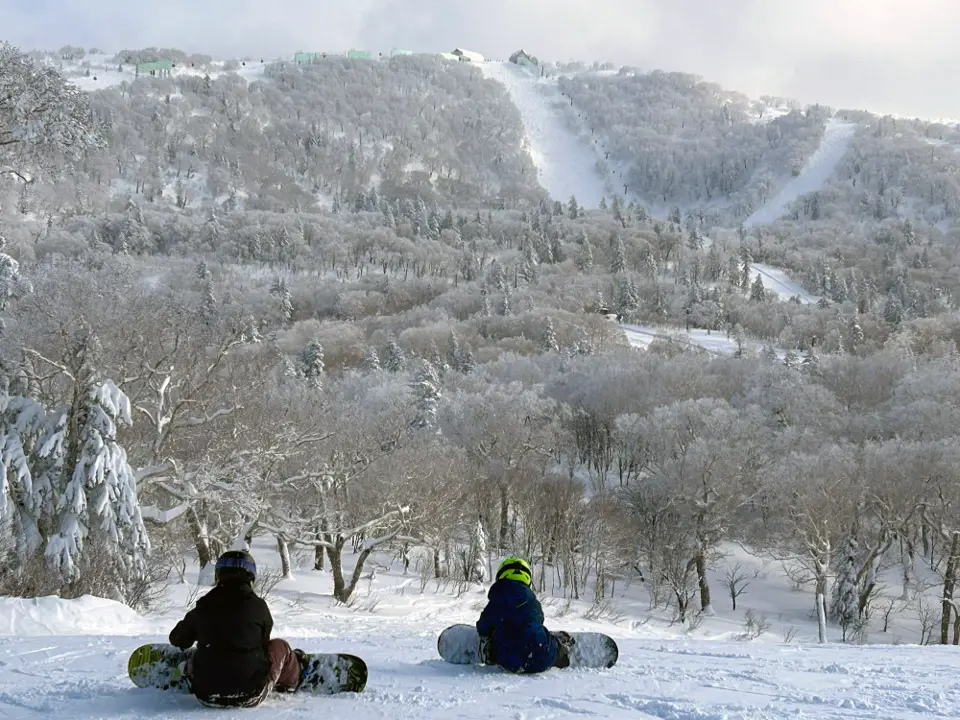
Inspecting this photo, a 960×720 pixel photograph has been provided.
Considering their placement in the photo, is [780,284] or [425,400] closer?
[425,400]

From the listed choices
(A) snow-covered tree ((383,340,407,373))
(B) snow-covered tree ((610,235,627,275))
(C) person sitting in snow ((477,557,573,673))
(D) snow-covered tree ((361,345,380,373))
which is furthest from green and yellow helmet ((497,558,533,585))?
(B) snow-covered tree ((610,235,627,275))

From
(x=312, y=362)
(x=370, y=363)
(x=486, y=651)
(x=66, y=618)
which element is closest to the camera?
(x=486, y=651)

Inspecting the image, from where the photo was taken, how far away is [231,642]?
4520mm

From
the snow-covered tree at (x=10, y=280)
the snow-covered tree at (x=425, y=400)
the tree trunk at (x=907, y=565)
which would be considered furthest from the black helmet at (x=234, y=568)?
the snow-covered tree at (x=425, y=400)

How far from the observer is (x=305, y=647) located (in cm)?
749

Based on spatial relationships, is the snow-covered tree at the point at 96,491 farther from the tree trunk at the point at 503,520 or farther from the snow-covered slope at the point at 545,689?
the tree trunk at the point at 503,520

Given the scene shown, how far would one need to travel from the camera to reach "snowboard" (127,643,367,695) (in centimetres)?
492

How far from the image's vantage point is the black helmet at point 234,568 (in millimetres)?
4695

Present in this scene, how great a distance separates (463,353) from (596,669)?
7832 centimetres

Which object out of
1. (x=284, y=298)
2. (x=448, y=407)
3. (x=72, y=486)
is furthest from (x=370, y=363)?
(x=72, y=486)

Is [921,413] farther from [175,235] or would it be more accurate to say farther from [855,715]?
[175,235]

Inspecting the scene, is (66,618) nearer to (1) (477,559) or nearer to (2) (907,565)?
(1) (477,559)

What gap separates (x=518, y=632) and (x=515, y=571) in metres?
0.47

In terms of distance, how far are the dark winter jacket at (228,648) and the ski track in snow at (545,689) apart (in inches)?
6.2
